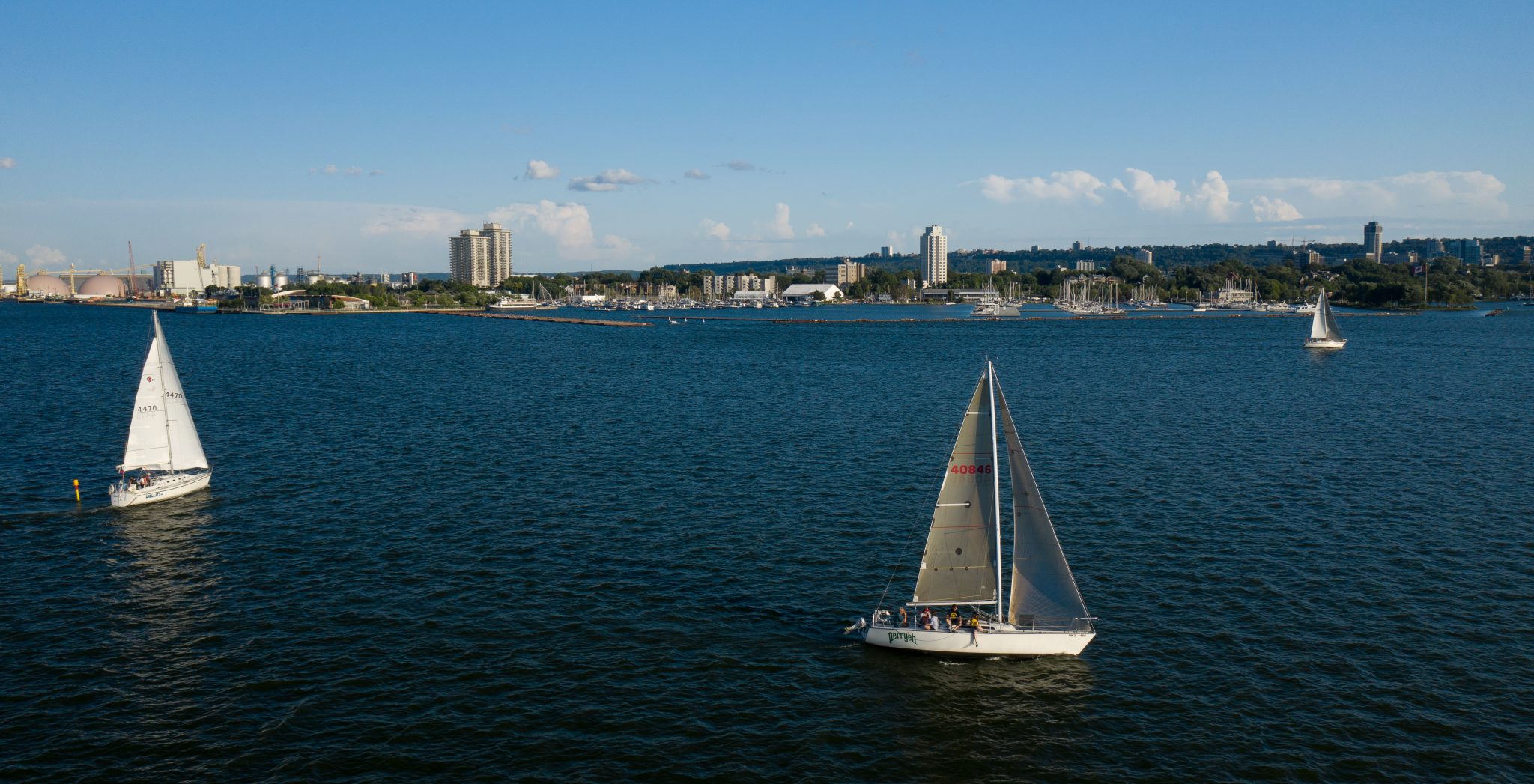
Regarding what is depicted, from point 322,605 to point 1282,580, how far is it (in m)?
35.9

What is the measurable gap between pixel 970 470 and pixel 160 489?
41.1 metres

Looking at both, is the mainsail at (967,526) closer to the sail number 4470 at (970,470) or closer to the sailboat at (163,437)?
the sail number 4470 at (970,470)

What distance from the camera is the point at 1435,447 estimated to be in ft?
213

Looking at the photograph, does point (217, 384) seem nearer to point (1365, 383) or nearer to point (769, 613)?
point (769, 613)

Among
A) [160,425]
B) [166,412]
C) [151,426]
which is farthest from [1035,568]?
[151,426]

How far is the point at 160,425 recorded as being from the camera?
53156 mm

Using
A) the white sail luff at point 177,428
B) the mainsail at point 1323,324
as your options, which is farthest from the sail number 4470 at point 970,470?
the mainsail at point 1323,324

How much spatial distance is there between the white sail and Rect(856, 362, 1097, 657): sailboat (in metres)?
0.02

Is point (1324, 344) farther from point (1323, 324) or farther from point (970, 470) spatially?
point (970, 470)

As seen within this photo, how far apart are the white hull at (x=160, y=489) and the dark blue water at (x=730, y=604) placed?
Result: 130 centimetres

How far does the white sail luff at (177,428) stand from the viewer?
174ft

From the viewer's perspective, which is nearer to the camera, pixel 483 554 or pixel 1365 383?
pixel 483 554

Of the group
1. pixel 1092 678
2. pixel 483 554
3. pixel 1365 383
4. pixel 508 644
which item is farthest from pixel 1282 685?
pixel 1365 383

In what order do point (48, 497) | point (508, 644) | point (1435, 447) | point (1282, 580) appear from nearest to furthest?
point (508, 644)
point (1282, 580)
point (48, 497)
point (1435, 447)
